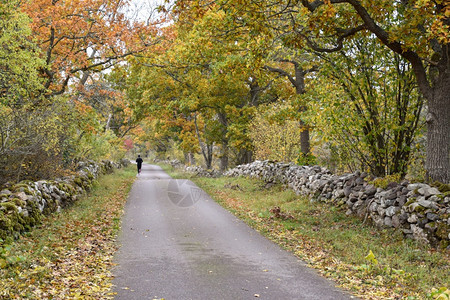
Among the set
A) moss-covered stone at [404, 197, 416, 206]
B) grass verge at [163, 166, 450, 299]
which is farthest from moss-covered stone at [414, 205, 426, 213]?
grass verge at [163, 166, 450, 299]

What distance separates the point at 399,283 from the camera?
615cm

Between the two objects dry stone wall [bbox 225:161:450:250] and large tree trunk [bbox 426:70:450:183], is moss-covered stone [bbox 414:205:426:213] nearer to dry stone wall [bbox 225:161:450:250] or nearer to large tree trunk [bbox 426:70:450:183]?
dry stone wall [bbox 225:161:450:250]

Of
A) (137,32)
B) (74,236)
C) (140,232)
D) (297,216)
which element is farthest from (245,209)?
(137,32)

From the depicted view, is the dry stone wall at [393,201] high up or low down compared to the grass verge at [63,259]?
up

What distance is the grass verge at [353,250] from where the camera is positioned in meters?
6.06

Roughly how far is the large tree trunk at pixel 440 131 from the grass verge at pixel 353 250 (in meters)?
2.09

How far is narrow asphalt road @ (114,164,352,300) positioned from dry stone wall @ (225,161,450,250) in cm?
298

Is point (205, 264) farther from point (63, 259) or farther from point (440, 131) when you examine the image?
point (440, 131)

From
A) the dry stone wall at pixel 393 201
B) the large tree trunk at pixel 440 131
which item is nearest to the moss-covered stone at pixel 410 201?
the dry stone wall at pixel 393 201

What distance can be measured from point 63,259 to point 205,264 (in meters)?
2.71

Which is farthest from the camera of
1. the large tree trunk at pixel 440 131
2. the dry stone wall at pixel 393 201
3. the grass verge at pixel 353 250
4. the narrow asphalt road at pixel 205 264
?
the large tree trunk at pixel 440 131

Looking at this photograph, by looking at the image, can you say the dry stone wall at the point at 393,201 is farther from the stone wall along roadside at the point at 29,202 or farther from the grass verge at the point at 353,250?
the stone wall along roadside at the point at 29,202

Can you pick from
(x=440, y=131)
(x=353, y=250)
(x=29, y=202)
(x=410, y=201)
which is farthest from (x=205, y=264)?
(x=440, y=131)

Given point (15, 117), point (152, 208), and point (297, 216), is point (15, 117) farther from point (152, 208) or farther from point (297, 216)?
point (297, 216)
